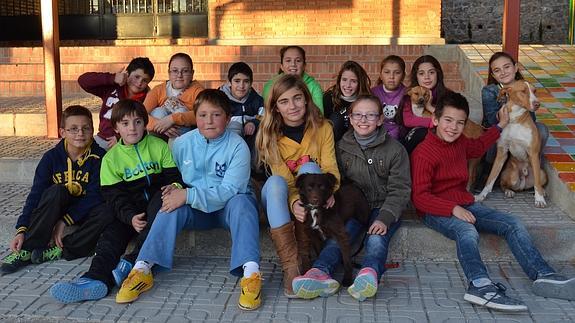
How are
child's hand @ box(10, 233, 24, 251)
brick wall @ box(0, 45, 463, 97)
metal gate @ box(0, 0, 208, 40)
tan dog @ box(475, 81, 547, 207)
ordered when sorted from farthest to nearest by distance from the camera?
metal gate @ box(0, 0, 208, 40) → brick wall @ box(0, 45, 463, 97) → tan dog @ box(475, 81, 547, 207) → child's hand @ box(10, 233, 24, 251)

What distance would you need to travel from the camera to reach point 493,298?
3.33 m

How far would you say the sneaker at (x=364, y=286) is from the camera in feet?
11.3

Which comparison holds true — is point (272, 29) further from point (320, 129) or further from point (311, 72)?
point (320, 129)

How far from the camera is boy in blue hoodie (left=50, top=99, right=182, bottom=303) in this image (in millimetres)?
3879

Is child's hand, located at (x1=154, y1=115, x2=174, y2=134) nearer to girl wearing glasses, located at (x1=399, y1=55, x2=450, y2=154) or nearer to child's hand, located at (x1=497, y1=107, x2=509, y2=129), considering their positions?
girl wearing glasses, located at (x1=399, y1=55, x2=450, y2=154)

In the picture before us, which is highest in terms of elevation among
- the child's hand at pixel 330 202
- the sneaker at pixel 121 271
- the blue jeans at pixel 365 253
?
the child's hand at pixel 330 202

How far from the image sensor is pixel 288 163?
4.10 m

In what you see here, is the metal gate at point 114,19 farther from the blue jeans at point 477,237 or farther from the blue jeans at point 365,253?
the blue jeans at point 477,237

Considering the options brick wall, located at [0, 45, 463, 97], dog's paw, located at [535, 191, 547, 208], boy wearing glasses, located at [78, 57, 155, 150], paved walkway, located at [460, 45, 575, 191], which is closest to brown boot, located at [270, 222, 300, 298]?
boy wearing glasses, located at [78, 57, 155, 150]

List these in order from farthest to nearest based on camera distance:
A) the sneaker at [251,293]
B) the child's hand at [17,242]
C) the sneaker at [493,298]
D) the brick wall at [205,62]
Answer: the brick wall at [205,62] < the child's hand at [17,242] < the sneaker at [251,293] < the sneaker at [493,298]

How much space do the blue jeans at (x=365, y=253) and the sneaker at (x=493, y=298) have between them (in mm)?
550

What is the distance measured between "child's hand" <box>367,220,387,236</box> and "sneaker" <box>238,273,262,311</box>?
0.81m

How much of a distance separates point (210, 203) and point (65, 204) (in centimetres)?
107

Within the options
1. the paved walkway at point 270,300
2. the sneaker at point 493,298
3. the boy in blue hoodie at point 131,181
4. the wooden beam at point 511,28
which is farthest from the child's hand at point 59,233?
the wooden beam at point 511,28
